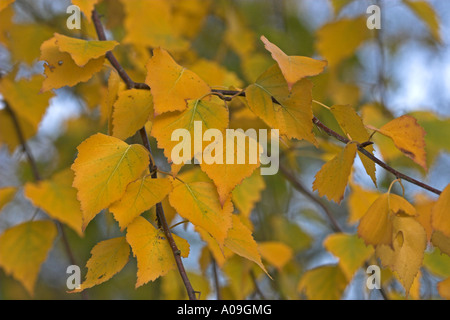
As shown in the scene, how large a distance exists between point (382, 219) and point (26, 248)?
1.36 feet

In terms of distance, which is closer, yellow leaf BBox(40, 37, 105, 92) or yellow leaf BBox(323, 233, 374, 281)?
yellow leaf BBox(40, 37, 105, 92)

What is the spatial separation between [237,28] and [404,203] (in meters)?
0.58

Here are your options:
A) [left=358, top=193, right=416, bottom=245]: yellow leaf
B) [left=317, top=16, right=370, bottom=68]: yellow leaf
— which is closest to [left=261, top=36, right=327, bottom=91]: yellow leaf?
[left=358, top=193, right=416, bottom=245]: yellow leaf

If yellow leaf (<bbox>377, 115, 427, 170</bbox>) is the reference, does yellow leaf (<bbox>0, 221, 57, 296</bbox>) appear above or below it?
below

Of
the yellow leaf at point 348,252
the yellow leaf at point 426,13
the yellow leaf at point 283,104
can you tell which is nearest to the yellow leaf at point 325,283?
the yellow leaf at point 348,252

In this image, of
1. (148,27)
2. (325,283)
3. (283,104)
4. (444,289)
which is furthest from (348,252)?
(148,27)

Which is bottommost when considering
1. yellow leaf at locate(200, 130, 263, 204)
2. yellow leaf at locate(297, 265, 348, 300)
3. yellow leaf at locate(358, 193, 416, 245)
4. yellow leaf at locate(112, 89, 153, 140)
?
yellow leaf at locate(297, 265, 348, 300)

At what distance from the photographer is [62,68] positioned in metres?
0.38

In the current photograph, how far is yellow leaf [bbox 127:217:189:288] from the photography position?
0.32 meters

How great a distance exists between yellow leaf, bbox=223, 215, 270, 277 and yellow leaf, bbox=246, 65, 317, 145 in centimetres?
8

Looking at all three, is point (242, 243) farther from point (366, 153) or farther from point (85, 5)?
point (85, 5)

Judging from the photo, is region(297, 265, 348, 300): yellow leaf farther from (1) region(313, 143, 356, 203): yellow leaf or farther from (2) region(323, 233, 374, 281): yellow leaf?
(1) region(313, 143, 356, 203): yellow leaf

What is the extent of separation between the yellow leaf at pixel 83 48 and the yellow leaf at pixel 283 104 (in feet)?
0.38
